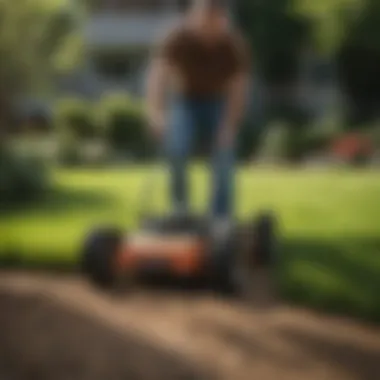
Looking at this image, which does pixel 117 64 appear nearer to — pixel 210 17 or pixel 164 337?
pixel 210 17

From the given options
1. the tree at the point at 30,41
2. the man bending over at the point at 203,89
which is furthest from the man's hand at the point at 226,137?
the tree at the point at 30,41

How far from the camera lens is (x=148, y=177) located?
1317 mm

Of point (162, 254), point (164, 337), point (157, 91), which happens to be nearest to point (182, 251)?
point (162, 254)

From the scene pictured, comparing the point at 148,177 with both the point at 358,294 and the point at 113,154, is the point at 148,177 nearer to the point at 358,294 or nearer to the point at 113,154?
the point at 113,154

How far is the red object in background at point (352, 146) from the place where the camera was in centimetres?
127

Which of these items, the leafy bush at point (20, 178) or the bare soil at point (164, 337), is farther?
the leafy bush at point (20, 178)

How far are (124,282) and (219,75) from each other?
0.35m

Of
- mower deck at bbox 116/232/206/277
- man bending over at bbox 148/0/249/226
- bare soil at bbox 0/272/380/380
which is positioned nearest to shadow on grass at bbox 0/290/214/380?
bare soil at bbox 0/272/380/380

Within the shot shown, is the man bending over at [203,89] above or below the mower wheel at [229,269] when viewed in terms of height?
above

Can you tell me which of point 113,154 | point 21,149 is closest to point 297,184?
point 113,154

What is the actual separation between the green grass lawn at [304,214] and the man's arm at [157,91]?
0.28ft

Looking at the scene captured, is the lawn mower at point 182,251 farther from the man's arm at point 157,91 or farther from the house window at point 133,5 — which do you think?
the house window at point 133,5

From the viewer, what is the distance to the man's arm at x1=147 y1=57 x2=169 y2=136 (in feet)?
4.27

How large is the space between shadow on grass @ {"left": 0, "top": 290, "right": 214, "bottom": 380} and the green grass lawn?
10 centimetres
